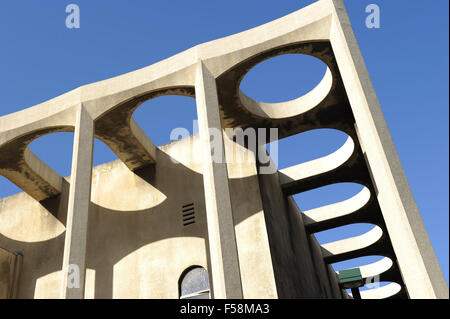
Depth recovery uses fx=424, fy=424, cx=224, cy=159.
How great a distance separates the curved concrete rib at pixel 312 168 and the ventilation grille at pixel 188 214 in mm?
4371

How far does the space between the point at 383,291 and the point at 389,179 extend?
2518 centimetres

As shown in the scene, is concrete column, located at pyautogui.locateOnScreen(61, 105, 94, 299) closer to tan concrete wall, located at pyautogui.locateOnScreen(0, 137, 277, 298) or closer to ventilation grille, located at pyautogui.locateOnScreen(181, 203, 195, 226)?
tan concrete wall, located at pyautogui.locateOnScreen(0, 137, 277, 298)

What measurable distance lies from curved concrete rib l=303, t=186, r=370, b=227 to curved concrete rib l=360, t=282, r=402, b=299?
12.9 metres

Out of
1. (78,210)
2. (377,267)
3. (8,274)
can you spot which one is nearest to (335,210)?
(377,267)

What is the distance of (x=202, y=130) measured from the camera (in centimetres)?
971

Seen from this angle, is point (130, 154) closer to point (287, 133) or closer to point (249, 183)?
point (249, 183)

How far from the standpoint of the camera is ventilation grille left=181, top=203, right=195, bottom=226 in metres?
12.6

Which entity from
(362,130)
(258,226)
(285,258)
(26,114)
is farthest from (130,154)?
(362,130)

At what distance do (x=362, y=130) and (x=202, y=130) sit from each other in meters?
3.49

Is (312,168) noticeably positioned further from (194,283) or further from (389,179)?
(389,179)

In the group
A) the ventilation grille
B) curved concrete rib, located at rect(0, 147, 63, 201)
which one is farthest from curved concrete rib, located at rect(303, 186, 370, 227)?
curved concrete rib, located at rect(0, 147, 63, 201)

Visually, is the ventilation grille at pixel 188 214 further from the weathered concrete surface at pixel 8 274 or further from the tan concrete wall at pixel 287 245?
the weathered concrete surface at pixel 8 274

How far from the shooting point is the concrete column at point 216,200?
807cm

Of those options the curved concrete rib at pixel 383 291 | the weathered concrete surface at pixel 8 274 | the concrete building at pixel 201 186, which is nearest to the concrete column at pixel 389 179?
the concrete building at pixel 201 186
